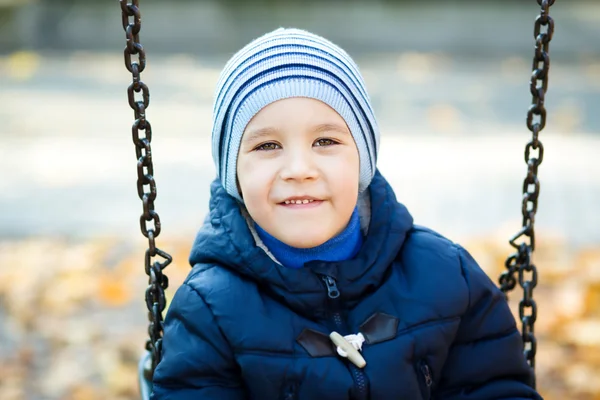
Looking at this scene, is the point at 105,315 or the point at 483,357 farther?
the point at 105,315

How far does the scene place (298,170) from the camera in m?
1.95

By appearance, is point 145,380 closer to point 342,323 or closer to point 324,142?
point 342,323

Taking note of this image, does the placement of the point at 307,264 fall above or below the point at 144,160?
below

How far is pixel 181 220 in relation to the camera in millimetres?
5262

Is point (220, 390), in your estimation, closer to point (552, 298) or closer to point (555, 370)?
point (555, 370)

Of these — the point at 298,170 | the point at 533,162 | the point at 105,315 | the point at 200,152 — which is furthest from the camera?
the point at 200,152

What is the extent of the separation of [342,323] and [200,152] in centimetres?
467

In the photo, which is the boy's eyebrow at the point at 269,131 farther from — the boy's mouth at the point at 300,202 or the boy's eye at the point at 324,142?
the boy's mouth at the point at 300,202

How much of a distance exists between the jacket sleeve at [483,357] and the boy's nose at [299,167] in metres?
0.48

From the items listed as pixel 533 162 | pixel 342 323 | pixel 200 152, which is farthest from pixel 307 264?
pixel 200 152

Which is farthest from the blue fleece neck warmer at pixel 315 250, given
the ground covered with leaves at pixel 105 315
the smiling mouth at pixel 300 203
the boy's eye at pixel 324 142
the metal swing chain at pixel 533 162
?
the ground covered with leaves at pixel 105 315

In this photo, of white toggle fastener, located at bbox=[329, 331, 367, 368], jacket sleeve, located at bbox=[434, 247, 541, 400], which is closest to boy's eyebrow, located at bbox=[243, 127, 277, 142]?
white toggle fastener, located at bbox=[329, 331, 367, 368]

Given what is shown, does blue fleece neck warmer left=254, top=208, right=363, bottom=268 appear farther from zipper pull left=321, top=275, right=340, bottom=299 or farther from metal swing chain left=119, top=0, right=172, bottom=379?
metal swing chain left=119, top=0, right=172, bottom=379

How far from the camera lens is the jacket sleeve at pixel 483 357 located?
211cm
